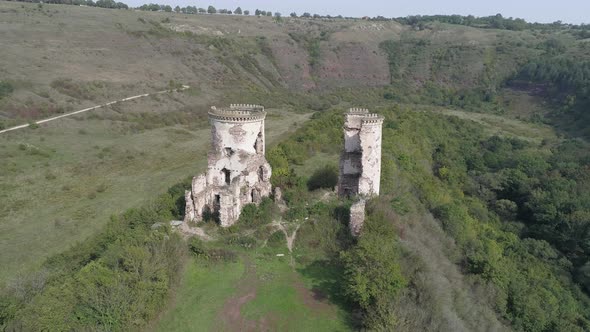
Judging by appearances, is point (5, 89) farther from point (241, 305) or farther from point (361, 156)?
point (241, 305)

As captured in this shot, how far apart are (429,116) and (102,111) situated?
4684 cm

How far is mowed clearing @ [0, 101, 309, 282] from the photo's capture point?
115ft

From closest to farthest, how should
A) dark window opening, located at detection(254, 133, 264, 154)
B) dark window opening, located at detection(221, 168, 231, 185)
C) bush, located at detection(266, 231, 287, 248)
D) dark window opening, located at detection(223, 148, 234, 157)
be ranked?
bush, located at detection(266, 231, 287, 248) → dark window opening, located at detection(223, 148, 234, 157) → dark window opening, located at detection(221, 168, 231, 185) → dark window opening, located at detection(254, 133, 264, 154)

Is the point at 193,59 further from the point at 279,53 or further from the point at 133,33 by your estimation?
the point at 279,53

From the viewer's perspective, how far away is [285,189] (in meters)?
31.9

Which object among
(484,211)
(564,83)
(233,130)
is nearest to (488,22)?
(564,83)

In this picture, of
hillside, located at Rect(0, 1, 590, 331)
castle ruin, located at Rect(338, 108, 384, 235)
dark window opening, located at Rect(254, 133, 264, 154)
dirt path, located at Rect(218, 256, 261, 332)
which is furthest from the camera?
castle ruin, located at Rect(338, 108, 384, 235)

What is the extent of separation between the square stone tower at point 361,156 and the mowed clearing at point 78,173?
19361mm

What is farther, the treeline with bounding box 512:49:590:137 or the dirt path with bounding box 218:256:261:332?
the treeline with bounding box 512:49:590:137

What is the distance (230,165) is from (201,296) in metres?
9.16

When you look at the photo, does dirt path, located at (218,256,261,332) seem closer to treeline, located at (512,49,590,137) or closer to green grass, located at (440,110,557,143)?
green grass, located at (440,110,557,143)

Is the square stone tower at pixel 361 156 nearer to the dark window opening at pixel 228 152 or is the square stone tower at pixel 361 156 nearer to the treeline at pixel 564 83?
the dark window opening at pixel 228 152

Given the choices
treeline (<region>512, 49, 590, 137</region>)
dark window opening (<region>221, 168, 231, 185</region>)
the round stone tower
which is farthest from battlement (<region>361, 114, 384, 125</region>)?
treeline (<region>512, 49, 590, 137</region>)

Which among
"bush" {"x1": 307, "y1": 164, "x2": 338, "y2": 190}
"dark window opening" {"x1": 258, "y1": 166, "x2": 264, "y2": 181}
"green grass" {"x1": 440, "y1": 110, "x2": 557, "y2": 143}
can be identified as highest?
"dark window opening" {"x1": 258, "y1": 166, "x2": 264, "y2": 181}
